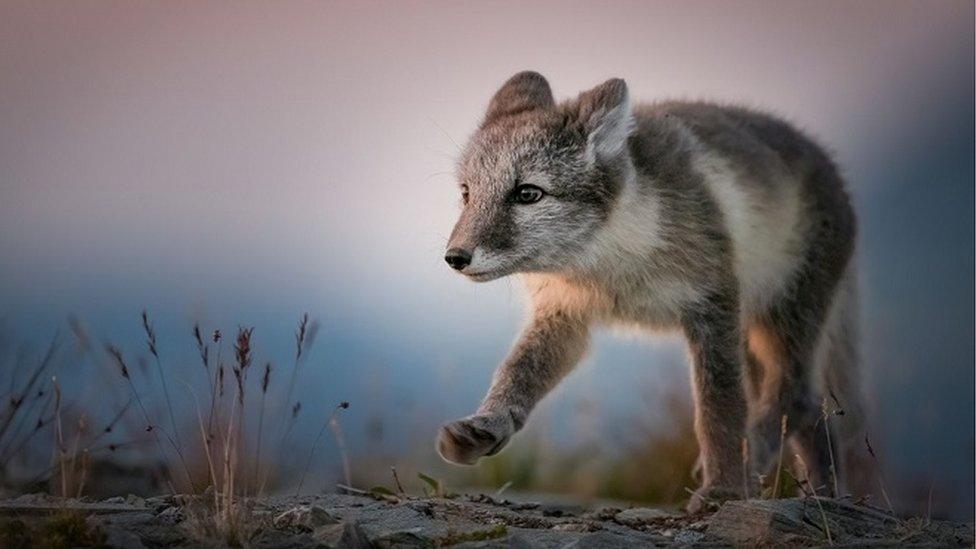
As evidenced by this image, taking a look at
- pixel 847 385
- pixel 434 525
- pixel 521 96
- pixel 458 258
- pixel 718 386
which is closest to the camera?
pixel 434 525

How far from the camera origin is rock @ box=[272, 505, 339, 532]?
15.0 feet

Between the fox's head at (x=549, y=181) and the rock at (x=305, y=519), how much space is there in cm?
157

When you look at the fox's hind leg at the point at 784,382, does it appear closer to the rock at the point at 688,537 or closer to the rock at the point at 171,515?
the rock at the point at 688,537

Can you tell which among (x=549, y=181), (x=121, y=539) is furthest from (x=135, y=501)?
(x=549, y=181)

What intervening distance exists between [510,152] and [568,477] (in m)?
3.60

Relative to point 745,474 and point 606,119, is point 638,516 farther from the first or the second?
point 606,119

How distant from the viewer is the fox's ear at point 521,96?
671cm

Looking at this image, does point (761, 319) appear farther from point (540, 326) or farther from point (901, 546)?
point (901, 546)

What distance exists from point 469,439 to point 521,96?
7.71ft

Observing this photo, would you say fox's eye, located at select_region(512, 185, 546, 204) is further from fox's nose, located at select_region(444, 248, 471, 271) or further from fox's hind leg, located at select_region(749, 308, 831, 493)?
fox's hind leg, located at select_region(749, 308, 831, 493)

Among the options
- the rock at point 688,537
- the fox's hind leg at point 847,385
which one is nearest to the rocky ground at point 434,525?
the rock at point 688,537

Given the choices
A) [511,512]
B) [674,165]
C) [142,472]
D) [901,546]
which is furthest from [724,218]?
[142,472]

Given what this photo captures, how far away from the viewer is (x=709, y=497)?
607 centimetres

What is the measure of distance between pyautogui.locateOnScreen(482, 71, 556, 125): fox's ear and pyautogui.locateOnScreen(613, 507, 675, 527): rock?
223 cm
